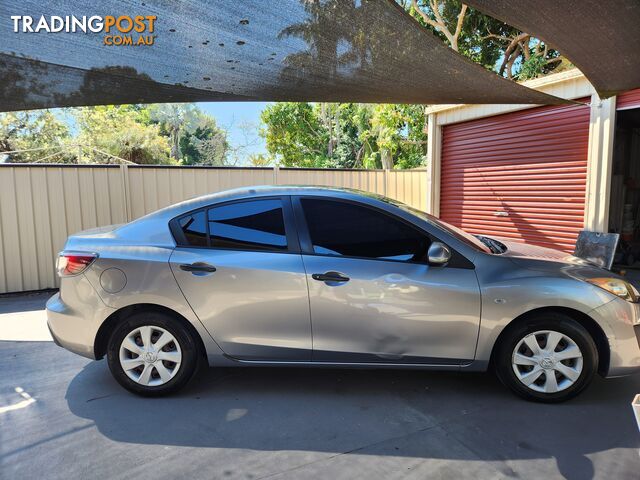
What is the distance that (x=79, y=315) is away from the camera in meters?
3.17

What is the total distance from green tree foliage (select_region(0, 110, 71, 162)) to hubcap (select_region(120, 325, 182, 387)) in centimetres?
2208

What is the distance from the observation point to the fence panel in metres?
6.34

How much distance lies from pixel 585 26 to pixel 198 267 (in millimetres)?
3030

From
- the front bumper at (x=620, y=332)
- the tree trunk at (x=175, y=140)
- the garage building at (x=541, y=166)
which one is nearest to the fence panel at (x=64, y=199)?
the garage building at (x=541, y=166)

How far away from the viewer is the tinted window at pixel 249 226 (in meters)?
3.19

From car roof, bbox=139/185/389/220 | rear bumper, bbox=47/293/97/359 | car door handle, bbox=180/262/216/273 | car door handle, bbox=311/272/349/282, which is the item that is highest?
car roof, bbox=139/185/389/220

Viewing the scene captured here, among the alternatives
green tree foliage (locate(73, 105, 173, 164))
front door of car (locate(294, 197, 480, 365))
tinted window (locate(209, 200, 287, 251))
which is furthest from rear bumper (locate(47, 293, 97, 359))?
green tree foliage (locate(73, 105, 173, 164))

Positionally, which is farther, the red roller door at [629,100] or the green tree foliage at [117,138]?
the green tree foliage at [117,138]

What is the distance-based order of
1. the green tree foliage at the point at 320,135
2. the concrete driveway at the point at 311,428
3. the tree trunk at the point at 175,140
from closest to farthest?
the concrete driveway at the point at 311,428, the green tree foliage at the point at 320,135, the tree trunk at the point at 175,140

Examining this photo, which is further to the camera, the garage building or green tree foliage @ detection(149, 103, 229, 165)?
green tree foliage @ detection(149, 103, 229, 165)

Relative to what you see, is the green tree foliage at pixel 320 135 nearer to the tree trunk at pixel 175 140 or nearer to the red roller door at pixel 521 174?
the tree trunk at pixel 175 140

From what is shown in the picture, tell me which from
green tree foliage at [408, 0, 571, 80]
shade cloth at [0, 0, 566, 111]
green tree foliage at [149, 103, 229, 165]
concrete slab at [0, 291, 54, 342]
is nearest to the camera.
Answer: shade cloth at [0, 0, 566, 111]

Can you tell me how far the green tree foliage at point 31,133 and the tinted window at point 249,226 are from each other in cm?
2213

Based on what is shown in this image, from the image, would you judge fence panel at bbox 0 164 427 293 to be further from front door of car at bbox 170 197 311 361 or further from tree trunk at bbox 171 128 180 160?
tree trunk at bbox 171 128 180 160
